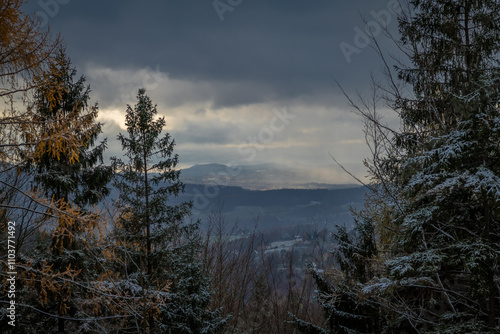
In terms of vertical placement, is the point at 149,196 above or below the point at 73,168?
below

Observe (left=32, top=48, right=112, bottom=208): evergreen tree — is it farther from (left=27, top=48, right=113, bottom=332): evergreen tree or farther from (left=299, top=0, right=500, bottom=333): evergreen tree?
(left=299, top=0, right=500, bottom=333): evergreen tree

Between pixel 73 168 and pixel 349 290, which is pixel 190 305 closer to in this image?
pixel 349 290

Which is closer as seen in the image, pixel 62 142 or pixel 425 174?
pixel 425 174

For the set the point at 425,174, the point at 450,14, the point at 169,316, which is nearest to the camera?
the point at 425,174

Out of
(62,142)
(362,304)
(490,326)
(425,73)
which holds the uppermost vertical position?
(425,73)

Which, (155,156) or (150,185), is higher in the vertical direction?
(155,156)

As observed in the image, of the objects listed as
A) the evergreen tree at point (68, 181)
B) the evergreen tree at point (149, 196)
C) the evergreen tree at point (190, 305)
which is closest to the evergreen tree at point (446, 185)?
the evergreen tree at point (190, 305)

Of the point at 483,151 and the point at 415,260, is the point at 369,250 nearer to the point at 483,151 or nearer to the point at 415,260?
the point at 415,260

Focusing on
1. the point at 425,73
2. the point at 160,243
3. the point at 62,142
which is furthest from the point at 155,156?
the point at 425,73

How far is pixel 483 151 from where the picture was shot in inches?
161

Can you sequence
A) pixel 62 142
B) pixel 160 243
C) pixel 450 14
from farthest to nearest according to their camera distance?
pixel 160 243
pixel 450 14
pixel 62 142

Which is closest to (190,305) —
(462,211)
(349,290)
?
(349,290)

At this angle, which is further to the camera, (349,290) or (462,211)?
(349,290)

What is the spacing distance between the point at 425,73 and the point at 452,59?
1.99 feet
